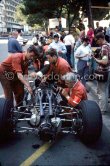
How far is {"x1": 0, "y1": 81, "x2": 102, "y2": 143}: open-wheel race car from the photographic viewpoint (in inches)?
241

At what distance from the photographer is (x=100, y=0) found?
24016 mm

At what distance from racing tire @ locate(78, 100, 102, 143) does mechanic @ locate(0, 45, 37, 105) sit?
1.29 meters

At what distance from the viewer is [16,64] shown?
290 inches

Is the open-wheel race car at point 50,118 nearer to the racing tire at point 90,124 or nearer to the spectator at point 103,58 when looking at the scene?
the racing tire at point 90,124

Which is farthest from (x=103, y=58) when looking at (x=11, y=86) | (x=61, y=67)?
(x=11, y=86)

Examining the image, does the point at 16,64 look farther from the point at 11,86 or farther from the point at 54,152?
the point at 54,152

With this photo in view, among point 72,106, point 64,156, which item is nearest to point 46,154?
point 64,156

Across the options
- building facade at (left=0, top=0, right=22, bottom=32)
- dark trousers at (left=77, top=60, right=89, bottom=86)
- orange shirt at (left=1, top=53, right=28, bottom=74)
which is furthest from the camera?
building facade at (left=0, top=0, right=22, bottom=32)

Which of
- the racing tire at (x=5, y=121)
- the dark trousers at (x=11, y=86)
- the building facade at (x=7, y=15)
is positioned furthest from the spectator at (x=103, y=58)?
the building facade at (x=7, y=15)

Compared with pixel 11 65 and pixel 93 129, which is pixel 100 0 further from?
pixel 93 129

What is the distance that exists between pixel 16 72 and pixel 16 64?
20 cm

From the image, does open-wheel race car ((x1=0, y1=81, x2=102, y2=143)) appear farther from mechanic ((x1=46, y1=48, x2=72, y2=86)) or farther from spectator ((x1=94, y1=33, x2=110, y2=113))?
spectator ((x1=94, y1=33, x2=110, y2=113))

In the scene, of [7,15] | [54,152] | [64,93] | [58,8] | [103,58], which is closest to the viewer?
[54,152]

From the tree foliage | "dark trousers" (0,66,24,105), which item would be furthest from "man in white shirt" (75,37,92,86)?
the tree foliage
